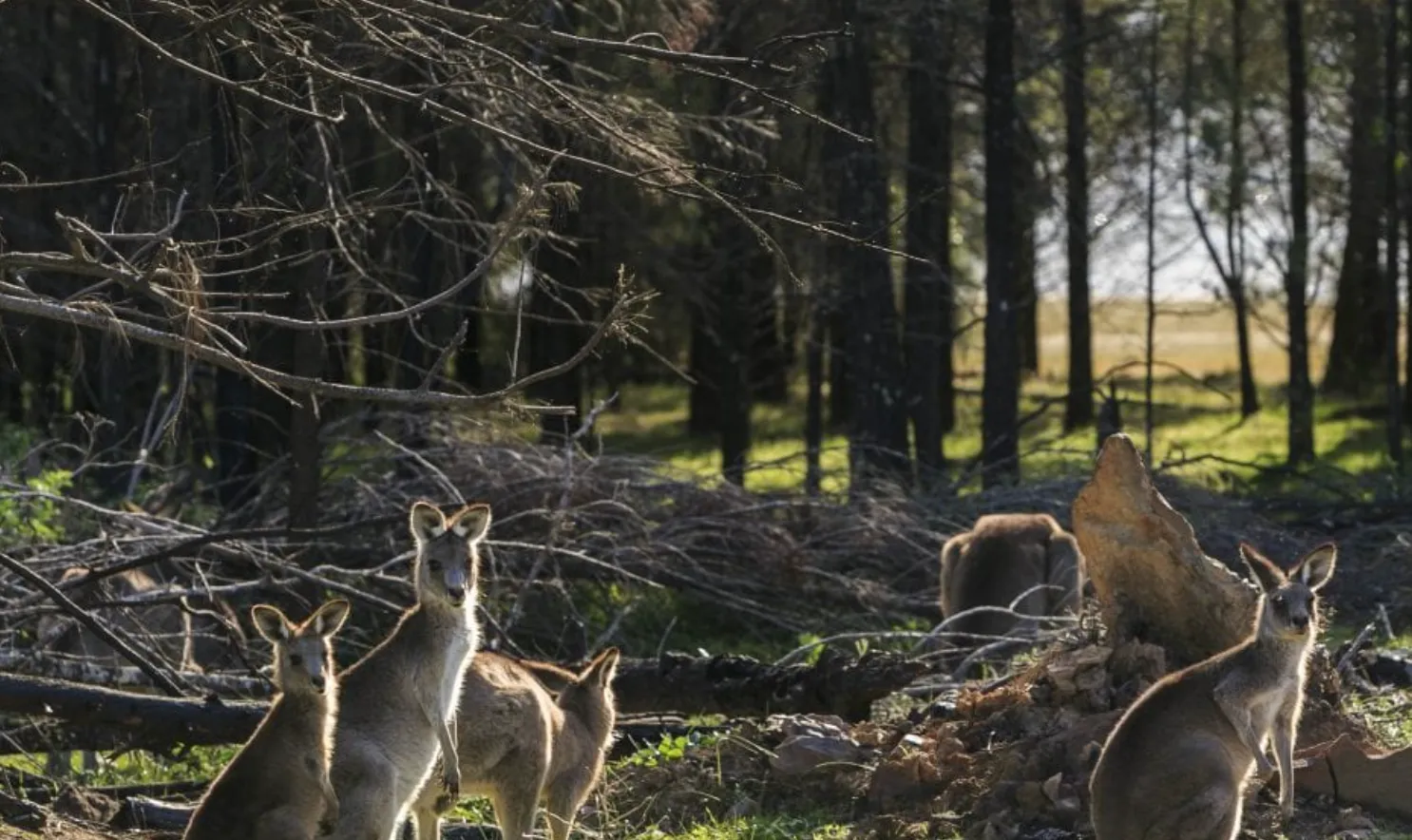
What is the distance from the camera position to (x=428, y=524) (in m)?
9.02

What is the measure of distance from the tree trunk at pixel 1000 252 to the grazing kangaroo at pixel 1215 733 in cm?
1352

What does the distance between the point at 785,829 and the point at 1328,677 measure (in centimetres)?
268

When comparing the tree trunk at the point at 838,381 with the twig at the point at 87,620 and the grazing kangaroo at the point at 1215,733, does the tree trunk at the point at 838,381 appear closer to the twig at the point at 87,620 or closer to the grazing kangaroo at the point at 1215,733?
the twig at the point at 87,620

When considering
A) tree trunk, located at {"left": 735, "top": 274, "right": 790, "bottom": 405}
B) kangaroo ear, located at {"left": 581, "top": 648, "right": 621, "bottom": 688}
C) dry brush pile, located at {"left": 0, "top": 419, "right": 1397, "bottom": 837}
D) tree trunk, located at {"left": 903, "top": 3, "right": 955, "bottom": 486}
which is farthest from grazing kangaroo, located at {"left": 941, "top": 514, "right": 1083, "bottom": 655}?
tree trunk, located at {"left": 735, "top": 274, "right": 790, "bottom": 405}

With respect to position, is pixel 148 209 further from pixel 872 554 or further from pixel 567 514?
pixel 872 554

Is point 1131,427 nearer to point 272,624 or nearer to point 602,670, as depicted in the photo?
point 602,670

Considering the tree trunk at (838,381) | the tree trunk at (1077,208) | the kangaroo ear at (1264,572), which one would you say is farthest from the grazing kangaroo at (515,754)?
the tree trunk at (838,381)

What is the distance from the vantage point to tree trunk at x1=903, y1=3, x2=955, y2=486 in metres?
22.0

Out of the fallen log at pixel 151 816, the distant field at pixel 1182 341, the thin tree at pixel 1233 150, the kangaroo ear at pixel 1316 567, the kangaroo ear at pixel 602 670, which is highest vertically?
the thin tree at pixel 1233 150

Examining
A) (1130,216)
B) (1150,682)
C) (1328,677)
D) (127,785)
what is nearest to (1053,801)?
(1150,682)

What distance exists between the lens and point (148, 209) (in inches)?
400

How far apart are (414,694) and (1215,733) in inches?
125

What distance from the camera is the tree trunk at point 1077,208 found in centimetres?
2498

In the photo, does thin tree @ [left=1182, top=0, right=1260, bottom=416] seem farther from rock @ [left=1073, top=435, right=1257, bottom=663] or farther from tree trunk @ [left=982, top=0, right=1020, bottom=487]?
rock @ [left=1073, top=435, right=1257, bottom=663]
